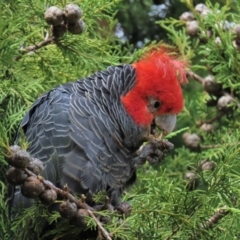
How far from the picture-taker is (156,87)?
1.87 metres

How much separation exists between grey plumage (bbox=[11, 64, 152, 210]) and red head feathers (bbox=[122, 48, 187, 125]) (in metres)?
0.02

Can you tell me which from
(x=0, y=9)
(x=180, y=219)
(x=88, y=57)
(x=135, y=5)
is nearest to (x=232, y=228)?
(x=180, y=219)

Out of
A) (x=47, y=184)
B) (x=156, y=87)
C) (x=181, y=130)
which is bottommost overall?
(x=181, y=130)

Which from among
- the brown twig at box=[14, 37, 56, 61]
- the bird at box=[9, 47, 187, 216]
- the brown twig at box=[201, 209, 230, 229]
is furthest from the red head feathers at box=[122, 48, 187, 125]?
the brown twig at box=[201, 209, 230, 229]

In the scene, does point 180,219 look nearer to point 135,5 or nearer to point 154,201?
point 154,201

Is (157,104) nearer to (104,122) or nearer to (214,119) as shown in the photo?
(104,122)

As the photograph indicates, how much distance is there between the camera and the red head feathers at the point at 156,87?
1849mm

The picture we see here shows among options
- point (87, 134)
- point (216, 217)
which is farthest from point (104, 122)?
point (216, 217)

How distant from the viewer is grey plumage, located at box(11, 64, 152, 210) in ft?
5.64

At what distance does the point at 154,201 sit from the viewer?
1.52 metres

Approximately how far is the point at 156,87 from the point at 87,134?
0.26m

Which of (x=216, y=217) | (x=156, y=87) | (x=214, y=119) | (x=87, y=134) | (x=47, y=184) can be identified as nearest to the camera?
(x=47, y=184)

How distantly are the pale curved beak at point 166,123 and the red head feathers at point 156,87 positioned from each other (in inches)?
0.6

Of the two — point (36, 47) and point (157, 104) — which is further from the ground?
point (36, 47)
